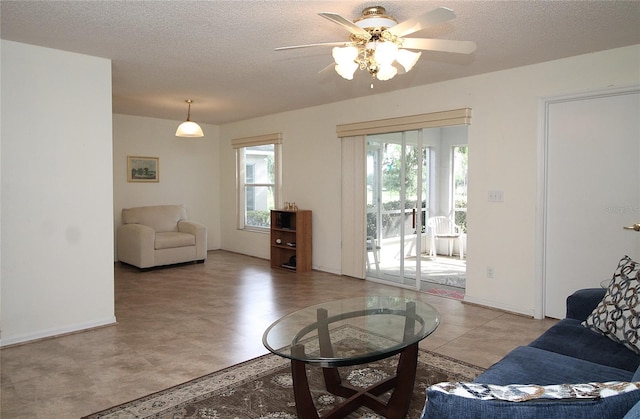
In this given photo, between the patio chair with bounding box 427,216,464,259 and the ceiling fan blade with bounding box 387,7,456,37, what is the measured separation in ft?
16.9

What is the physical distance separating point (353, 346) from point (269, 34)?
226 cm

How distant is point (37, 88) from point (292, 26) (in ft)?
7.17

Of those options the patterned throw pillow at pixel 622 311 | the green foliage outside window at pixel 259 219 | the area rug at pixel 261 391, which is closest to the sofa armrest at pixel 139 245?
the green foliage outside window at pixel 259 219

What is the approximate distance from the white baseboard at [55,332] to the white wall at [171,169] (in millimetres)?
3320

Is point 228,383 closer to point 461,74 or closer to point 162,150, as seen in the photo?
point 461,74

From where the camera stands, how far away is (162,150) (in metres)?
7.16

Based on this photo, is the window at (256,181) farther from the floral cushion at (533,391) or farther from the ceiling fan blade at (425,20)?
the floral cushion at (533,391)

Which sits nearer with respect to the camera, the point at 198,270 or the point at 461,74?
the point at 461,74

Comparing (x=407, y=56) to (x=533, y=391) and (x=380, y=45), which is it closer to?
(x=380, y=45)

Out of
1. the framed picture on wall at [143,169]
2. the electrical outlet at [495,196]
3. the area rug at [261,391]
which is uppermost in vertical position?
the framed picture on wall at [143,169]

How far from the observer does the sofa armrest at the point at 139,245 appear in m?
5.88

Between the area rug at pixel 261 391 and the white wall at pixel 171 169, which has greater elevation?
the white wall at pixel 171 169

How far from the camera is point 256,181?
7.40 meters

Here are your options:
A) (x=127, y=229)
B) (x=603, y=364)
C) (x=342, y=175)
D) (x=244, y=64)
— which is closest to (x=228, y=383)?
(x=603, y=364)
